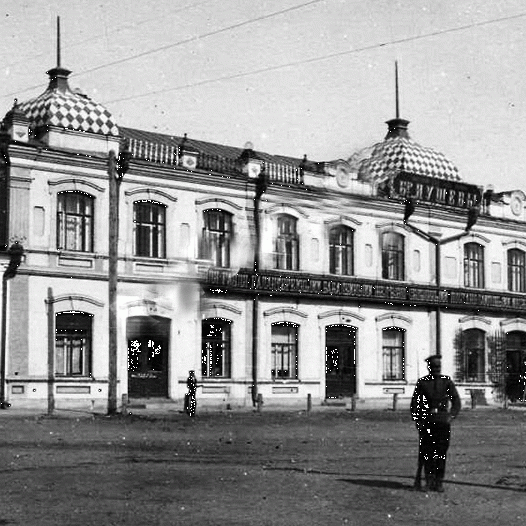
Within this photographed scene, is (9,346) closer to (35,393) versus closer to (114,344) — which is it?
(35,393)

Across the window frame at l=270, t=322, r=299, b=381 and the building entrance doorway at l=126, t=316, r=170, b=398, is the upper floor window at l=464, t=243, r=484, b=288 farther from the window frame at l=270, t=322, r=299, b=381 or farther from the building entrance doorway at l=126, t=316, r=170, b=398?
the building entrance doorway at l=126, t=316, r=170, b=398

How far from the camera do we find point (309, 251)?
37.8 m

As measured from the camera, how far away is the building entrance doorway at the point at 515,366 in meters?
43.3

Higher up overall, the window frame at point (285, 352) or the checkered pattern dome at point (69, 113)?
the checkered pattern dome at point (69, 113)

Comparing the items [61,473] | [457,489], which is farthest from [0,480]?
[457,489]

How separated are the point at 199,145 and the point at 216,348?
30.4 ft

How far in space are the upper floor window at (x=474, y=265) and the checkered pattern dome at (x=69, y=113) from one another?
16279mm

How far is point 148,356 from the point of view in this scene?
33.6 m

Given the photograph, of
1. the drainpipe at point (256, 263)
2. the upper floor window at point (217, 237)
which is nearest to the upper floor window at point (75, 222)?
the upper floor window at point (217, 237)

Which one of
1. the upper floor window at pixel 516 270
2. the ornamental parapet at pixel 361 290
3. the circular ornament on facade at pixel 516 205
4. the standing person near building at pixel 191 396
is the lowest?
the standing person near building at pixel 191 396

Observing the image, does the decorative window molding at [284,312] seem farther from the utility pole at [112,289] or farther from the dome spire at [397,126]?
the dome spire at [397,126]

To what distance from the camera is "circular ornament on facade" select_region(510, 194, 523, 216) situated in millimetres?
45031

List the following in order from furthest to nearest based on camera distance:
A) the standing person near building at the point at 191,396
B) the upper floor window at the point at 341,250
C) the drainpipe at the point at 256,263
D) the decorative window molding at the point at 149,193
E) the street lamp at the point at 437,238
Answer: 1. the street lamp at the point at 437,238
2. the upper floor window at the point at 341,250
3. the drainpipe at the point at 256,263
4. the decorative window molding at the point at 149,193
5. the standing person near building at the point at 191,396

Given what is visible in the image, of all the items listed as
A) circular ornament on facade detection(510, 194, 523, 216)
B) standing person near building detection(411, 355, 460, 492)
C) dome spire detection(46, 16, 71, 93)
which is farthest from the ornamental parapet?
standing person near building detection(411, 355, 460, 492)
